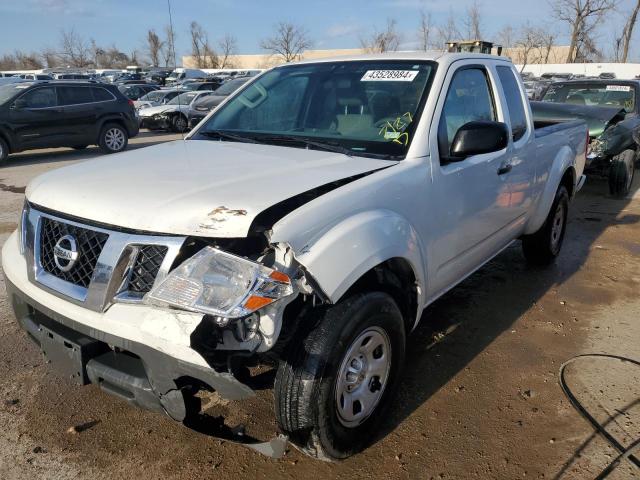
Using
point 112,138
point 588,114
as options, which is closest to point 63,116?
point 112,138

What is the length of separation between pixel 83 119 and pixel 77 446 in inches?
458

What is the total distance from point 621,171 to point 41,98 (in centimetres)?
1179

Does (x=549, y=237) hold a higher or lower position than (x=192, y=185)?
lower

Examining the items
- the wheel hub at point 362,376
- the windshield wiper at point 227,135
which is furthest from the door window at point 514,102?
the wheel hub at point 362,376

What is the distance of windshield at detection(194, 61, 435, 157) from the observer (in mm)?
3033

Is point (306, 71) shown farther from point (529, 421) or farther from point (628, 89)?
point (628, 89)

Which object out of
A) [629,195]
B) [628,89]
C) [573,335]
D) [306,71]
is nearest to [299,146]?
[306,71]

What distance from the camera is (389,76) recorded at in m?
3.26

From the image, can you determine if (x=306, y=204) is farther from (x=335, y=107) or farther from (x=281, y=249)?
(x=335, y=107)

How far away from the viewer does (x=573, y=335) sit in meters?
3.88

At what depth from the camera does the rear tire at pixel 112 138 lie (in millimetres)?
13250

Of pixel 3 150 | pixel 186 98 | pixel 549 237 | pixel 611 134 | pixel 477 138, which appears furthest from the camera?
pixel 186 98

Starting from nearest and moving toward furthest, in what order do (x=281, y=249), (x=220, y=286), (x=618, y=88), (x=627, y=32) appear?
1. (x=220, y=286)
2. (x=281, y=249)
3. (x=618, y=88)
4. (x=627, y=32)

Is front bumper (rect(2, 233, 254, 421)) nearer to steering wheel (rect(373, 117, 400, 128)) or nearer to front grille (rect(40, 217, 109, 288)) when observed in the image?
front grille (rect(40, 217, 109, 288))
